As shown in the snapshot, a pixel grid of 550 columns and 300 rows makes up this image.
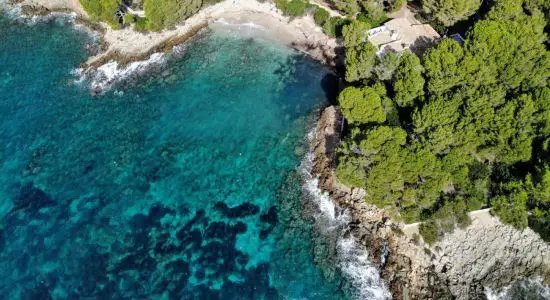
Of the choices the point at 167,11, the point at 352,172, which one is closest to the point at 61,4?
the point at 167,11

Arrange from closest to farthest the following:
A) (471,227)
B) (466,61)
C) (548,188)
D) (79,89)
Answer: (548,188) < (471,227) < (466,61) < (79,89)

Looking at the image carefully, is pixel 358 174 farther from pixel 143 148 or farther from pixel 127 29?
pixel 127 29

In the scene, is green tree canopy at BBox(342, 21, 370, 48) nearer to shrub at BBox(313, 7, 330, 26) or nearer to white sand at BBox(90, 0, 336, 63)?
white sand at BBox(90, 0, 336, 63)

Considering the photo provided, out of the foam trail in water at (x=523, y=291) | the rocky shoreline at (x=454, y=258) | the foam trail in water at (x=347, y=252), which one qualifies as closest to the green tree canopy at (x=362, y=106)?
the foam trail in water at (x=347, y=252)

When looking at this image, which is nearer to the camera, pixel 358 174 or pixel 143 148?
pixel 358 174

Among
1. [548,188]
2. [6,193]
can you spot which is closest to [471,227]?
[548,188]

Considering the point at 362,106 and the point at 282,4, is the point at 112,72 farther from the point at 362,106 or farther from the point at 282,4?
the point at 362,106

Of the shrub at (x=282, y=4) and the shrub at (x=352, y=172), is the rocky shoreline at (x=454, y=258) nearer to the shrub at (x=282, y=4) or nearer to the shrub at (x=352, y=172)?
the shrub at (x=352, y=172)
